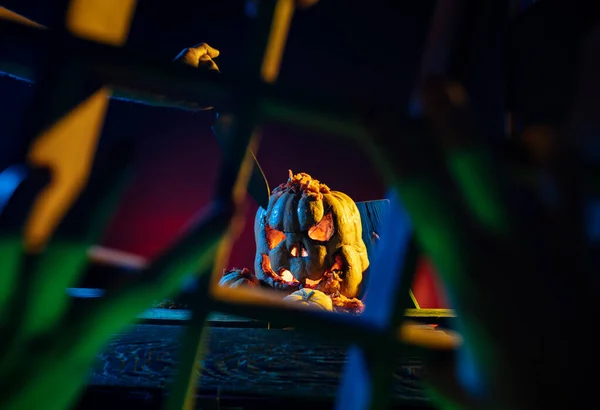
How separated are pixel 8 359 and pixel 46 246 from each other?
0.08m

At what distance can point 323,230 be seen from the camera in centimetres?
289

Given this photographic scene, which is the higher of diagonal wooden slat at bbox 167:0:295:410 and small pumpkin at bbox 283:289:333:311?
diagonal wooden slat at bbox 167:0:295:410

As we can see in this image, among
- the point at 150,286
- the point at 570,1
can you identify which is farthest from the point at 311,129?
the point at 570,1

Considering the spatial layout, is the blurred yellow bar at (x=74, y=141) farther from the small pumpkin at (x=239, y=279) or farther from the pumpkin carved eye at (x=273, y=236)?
the pumpkin carved eye at (x=273, y=236)

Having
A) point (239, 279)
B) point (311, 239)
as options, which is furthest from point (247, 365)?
point (311, 239)

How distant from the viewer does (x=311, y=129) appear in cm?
38

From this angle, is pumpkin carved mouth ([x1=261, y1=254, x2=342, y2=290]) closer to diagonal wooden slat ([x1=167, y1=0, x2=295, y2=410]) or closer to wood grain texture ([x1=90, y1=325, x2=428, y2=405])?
wood grain texture ([x1=90, y1=325, x2=428, y2=405])

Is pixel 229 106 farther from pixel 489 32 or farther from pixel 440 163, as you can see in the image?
pixel 489 32

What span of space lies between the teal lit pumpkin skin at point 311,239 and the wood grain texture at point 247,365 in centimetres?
140

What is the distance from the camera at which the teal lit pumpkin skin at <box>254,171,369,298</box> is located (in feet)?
9.03

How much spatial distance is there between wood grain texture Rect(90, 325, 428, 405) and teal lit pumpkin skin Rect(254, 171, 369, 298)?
4.59 feet

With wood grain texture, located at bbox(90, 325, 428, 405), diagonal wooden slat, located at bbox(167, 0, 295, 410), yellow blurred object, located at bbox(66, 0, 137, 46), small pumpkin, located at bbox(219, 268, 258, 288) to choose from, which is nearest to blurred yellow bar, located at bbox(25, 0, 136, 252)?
yellow blurred object, located at bbox(66, 0, 137, 46)

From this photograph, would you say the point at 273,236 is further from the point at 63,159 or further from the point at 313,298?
the point at 63,159

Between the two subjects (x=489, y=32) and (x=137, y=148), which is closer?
(x=137, y=148)
